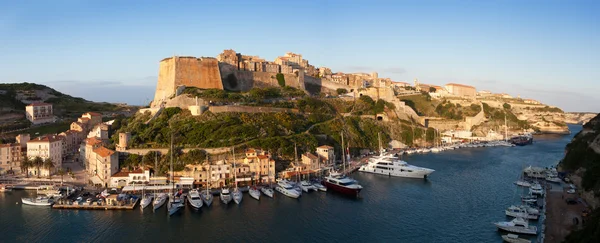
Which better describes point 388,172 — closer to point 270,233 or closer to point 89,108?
point 270,233

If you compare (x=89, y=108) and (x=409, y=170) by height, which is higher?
(x=89, y=108)

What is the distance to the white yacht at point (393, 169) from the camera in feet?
107

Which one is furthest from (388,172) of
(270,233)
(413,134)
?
(413,134)

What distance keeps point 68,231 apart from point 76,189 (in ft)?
24.9

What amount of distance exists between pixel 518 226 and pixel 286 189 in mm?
13069

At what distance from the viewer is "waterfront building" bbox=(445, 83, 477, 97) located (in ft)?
261

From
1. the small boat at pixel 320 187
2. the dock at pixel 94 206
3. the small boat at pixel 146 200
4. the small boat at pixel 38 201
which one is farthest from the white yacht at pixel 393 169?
the small boat at pixel 38 201

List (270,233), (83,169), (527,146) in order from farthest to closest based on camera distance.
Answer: (527,146)
(83,169)
(270,233)

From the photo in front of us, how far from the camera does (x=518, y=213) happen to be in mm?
21938

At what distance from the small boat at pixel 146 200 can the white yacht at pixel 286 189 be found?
7.74 meters

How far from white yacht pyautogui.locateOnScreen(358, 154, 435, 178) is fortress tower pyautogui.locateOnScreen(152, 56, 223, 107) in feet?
59.9

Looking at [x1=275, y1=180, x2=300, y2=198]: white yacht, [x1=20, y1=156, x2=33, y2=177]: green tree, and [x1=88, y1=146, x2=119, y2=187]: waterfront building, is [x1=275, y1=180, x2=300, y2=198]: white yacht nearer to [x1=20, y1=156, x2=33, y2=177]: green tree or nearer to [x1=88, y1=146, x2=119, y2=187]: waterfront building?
[x1=88, y1=146, x2=119, y2=187]: waterfront building

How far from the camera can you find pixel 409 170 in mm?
33031

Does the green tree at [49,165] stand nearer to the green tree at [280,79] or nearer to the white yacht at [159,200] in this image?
the white yacht at [159,200]
